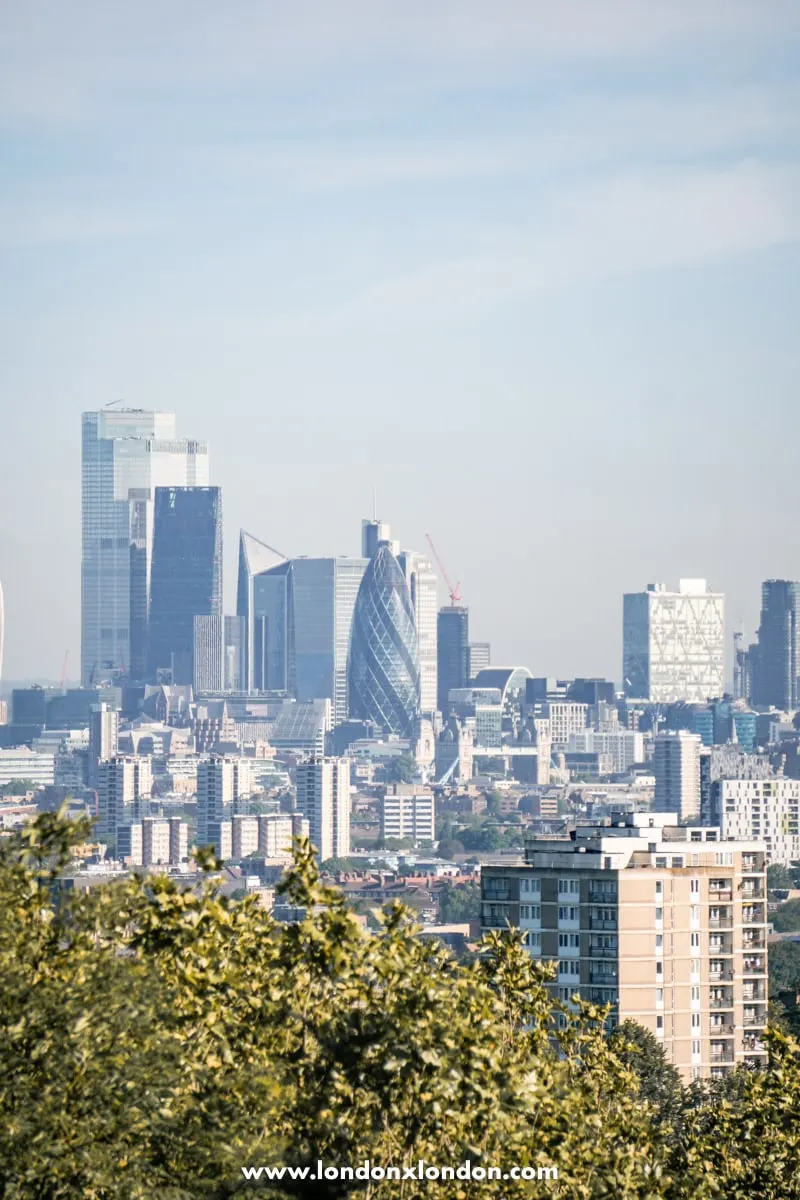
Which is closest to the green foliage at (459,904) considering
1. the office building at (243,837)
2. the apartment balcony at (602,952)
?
the office building at (243,837)

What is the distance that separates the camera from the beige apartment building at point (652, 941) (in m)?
48.7

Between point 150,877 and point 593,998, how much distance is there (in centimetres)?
3349

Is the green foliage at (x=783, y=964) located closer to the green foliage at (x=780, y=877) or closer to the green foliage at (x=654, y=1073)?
the green foliage at (x=654, y=1073)

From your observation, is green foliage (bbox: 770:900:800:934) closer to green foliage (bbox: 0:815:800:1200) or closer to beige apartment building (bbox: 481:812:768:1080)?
beige apartment building (bbox: 481:812:768:1080)

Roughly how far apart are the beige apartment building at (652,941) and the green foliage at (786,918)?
212 ft

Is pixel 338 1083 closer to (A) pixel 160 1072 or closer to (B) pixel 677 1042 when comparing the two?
(A) pixel 160 1072

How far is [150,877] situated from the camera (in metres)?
15.9

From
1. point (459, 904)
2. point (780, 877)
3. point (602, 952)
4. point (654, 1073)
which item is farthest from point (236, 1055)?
point (780, 877)

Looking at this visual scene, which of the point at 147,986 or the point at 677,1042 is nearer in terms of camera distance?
the point at 147,986

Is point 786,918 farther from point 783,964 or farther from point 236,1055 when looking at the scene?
point 236,1055

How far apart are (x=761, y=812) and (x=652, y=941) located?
454 ft

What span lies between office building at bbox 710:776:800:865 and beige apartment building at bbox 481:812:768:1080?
425 ft

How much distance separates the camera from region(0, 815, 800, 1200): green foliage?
13805mm

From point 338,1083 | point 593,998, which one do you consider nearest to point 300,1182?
point 338,1083
